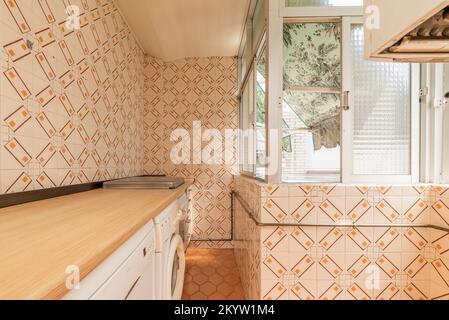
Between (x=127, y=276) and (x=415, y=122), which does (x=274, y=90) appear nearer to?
(x=415, y=122)

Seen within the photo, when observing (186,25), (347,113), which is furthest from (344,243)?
(186,25)

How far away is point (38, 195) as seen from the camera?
109 cm

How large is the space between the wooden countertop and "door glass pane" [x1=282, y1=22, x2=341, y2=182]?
920 millimetres

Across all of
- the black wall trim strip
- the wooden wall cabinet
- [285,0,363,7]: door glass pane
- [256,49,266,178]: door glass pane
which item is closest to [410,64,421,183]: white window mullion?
[285,0,363,7]: door glass pane

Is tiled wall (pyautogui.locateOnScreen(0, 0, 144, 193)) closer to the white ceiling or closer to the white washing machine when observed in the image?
the white ceiling

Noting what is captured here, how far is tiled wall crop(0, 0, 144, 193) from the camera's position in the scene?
99cm

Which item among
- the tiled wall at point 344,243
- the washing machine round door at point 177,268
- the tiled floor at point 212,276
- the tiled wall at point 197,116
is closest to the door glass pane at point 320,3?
the tiled wall at point 344,243

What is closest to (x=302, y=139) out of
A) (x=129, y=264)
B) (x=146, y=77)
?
(x=129, y=264)

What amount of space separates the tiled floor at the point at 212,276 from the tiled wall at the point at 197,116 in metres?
0.27

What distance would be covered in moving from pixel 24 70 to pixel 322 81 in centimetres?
148

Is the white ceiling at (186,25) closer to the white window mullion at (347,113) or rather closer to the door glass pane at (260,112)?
the door glass pane at (260,112)

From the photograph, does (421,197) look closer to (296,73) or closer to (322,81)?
(322,81)

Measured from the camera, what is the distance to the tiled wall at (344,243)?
1333 millimetres
